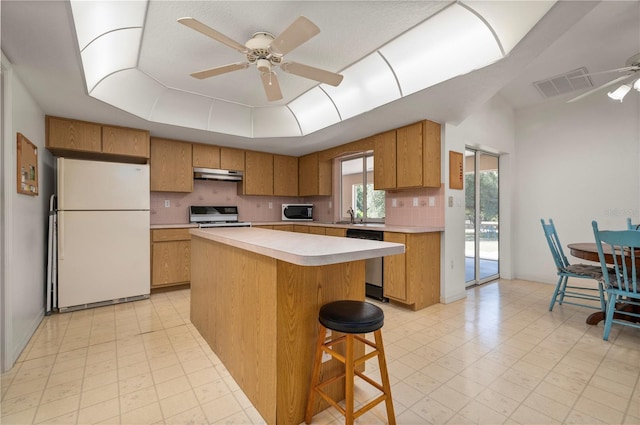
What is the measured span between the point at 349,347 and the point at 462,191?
10.4 ft

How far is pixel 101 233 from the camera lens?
3.46 meters

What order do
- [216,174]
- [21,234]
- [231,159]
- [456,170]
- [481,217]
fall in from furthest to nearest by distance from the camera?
[231,159]
[216,174]
[481,217]
[456,170]
[21,234]

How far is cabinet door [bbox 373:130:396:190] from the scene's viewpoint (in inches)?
153

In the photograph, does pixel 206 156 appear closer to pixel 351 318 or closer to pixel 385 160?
pixel 385 160

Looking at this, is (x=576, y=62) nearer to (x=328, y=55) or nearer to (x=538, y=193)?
(x=538, y=193)

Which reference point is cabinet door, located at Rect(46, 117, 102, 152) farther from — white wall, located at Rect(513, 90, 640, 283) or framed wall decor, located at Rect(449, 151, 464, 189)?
white wall, located at Rect(513, 90, 640, 283)

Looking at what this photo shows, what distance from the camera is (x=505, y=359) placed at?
2234 millimetres

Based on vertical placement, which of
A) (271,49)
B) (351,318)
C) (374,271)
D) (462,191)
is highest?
(271,49)

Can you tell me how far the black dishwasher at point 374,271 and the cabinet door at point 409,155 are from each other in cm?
74

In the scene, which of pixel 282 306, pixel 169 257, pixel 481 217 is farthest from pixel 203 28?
pixel 481 217

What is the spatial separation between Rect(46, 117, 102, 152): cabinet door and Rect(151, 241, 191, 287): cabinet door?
4.75ft

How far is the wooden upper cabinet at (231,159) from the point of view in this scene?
4855 mm

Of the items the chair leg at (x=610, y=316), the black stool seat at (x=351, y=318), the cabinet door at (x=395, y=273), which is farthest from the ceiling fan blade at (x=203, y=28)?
the chair leg at (x=610, y=316)

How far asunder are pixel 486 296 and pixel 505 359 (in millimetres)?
1823
